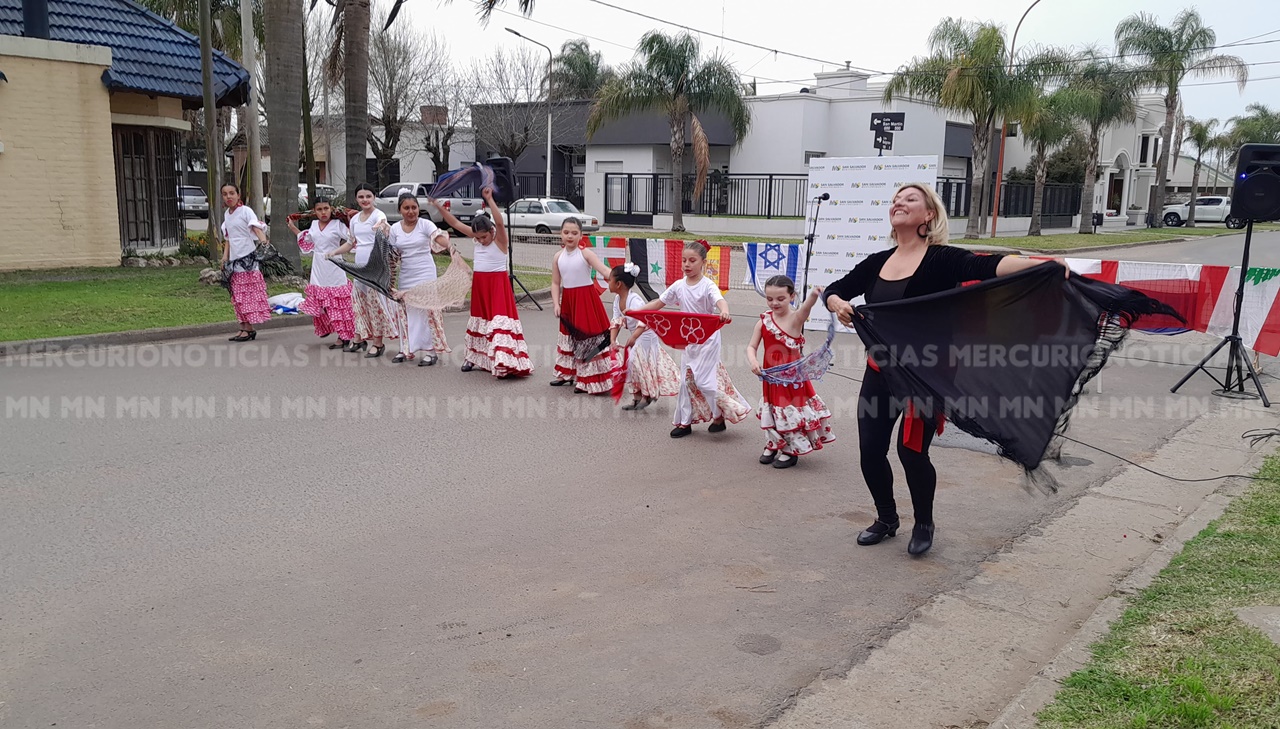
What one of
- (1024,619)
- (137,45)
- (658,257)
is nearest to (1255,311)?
(1024,619)

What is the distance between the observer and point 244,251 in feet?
39.7

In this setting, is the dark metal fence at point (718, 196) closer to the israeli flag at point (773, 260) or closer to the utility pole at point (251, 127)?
the utility pole at point (251, 127)

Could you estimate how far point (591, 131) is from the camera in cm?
3553

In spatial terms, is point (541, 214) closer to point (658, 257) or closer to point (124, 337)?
point (658, 257)

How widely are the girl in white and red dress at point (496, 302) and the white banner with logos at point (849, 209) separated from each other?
4.42 meters

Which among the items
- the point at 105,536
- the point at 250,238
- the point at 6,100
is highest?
the point at 6,100

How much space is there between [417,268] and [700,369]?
180 inches

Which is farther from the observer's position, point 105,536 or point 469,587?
point 105,536

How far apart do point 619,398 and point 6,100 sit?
1481cm

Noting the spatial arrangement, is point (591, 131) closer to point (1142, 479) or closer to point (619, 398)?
point (619, 398)

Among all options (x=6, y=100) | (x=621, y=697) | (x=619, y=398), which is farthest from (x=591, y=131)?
(x=621, y=697)

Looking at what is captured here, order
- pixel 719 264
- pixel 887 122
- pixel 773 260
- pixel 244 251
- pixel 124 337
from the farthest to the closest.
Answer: pixel 719 264 < pixel 887 122 < pixel 773 260 < pixel 124 337 < pixel 244 251

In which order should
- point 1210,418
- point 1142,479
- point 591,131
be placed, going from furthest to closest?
point 591,131, point 1210,418, point 1142,479

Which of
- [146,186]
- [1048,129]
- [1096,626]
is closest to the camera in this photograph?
[1096,626]
